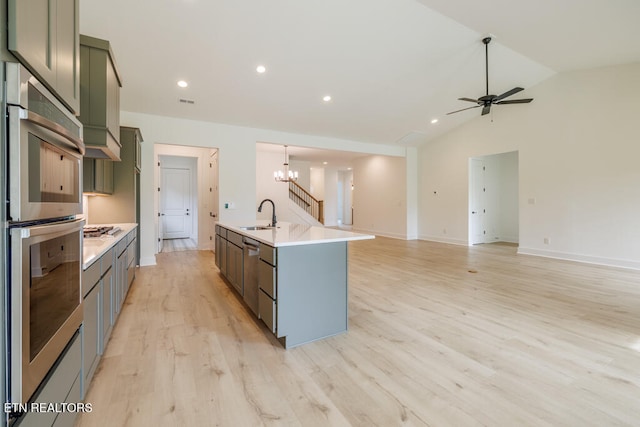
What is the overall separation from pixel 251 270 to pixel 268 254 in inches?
23.8

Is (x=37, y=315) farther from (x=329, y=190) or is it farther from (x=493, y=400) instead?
(x=329, y=190)

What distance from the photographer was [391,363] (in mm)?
2043

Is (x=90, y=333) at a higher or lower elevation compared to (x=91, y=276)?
lower

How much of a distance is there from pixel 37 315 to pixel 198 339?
63.0 inches

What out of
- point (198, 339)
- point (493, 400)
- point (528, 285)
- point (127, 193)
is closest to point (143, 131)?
point (127, 193)

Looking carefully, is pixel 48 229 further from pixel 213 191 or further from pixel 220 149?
pixel 213 191

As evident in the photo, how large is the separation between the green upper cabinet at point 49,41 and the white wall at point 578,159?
7472 mm

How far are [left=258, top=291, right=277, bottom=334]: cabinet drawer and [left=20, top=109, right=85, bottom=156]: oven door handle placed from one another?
1.59 meters

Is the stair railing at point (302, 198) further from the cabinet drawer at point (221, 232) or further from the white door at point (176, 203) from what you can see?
the cabinet drawer at point (221, 232)

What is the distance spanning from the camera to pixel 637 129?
15.7 feet

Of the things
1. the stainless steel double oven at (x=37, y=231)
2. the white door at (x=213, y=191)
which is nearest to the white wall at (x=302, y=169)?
the white door at (x=213, y=191)

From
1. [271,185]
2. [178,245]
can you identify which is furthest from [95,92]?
[271,185]

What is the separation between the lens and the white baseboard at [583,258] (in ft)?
16.1

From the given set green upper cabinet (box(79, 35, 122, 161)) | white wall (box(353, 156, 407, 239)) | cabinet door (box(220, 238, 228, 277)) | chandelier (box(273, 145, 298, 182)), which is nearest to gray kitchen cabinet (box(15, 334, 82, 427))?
green upper cabinet (box(79, 35, 122, 161))
